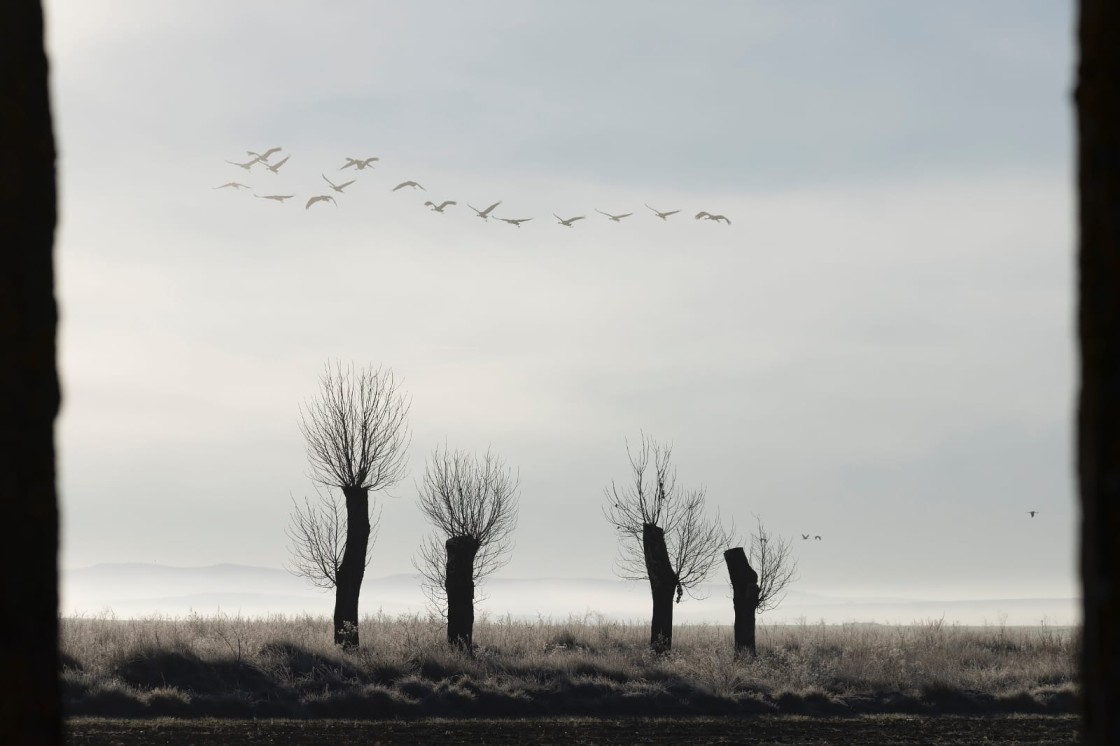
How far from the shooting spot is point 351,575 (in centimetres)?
2598

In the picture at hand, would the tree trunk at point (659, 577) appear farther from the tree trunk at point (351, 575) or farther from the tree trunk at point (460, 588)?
the tree trunk at point (351, 575)

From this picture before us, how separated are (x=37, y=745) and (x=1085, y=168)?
3.61m

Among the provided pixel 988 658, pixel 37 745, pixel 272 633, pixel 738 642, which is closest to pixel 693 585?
pixel 738 642

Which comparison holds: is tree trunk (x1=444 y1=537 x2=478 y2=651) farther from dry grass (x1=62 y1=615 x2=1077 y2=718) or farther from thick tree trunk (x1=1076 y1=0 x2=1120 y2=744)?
thick tree trunk (x1=1076 y1=0 x2=1120 y2=744)

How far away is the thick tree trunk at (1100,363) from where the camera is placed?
3371 mm

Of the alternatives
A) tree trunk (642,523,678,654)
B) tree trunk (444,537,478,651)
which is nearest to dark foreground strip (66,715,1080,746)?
tree trunk (444,537,478,651)

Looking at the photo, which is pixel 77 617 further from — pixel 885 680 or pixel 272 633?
pixel 885 680

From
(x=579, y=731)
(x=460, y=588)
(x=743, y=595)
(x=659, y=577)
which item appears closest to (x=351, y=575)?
(x=460, y=588)

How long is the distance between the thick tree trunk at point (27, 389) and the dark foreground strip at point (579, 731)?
37.2 feet

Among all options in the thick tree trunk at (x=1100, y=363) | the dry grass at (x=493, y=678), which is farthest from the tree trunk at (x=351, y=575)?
the thick tree trunk at (x=1100, y=363)

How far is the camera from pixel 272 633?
81.1 ft

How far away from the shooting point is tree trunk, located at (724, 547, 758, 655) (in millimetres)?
27156

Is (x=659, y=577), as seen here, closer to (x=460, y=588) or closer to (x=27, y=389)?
(x=460, y=588)

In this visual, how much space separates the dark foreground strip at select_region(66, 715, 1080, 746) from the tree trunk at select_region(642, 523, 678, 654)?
8.43 meters
